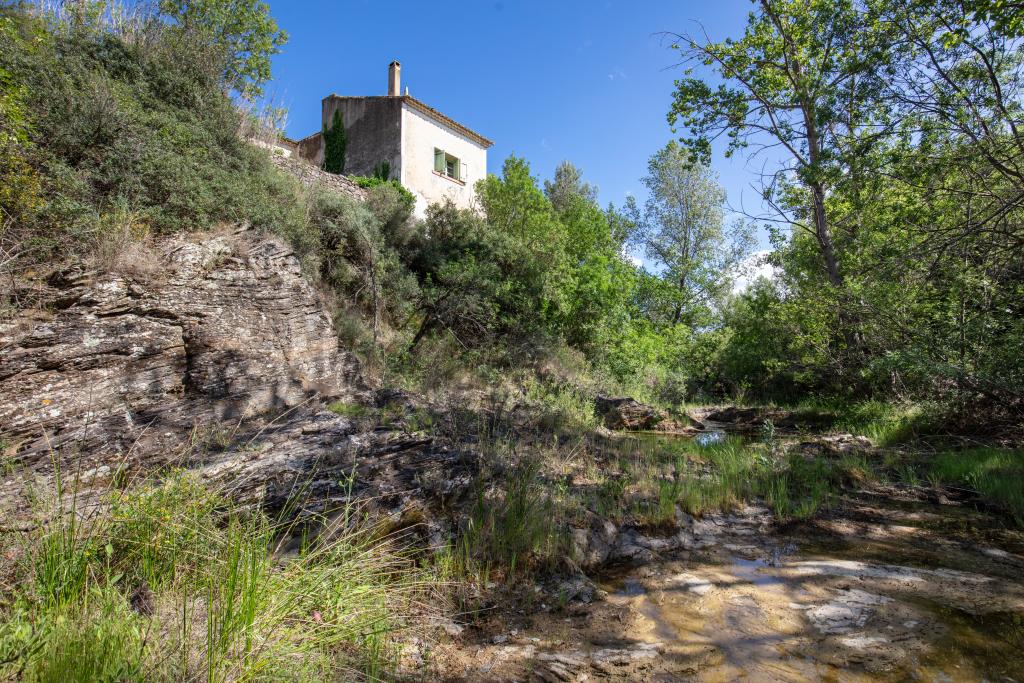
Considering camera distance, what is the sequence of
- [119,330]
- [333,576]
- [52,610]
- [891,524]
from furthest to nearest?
[119,330] → [891,524] → [333,576] → [52,610]

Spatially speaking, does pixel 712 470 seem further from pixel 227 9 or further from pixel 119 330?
pixel 227 9

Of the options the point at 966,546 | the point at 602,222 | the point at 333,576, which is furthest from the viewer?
the point at 602,222

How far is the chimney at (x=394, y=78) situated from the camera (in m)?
21.4

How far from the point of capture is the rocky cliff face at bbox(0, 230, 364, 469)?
5.03 meters

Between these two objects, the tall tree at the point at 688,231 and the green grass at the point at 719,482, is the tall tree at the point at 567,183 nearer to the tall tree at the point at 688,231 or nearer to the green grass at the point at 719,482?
the tall tree at the point at 688,231

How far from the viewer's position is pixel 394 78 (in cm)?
2141

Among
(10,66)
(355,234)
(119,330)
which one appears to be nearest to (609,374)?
(355,234)

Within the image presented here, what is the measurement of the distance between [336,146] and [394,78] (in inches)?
160

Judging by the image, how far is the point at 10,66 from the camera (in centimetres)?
748

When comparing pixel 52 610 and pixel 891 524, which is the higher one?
pixel 52 610

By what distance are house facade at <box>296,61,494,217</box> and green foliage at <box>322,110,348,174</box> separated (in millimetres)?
199

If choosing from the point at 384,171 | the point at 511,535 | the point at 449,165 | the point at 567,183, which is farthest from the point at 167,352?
the point at 567,183

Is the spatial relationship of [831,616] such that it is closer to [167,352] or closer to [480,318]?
[167,352]

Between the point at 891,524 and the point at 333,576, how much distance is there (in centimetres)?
577
